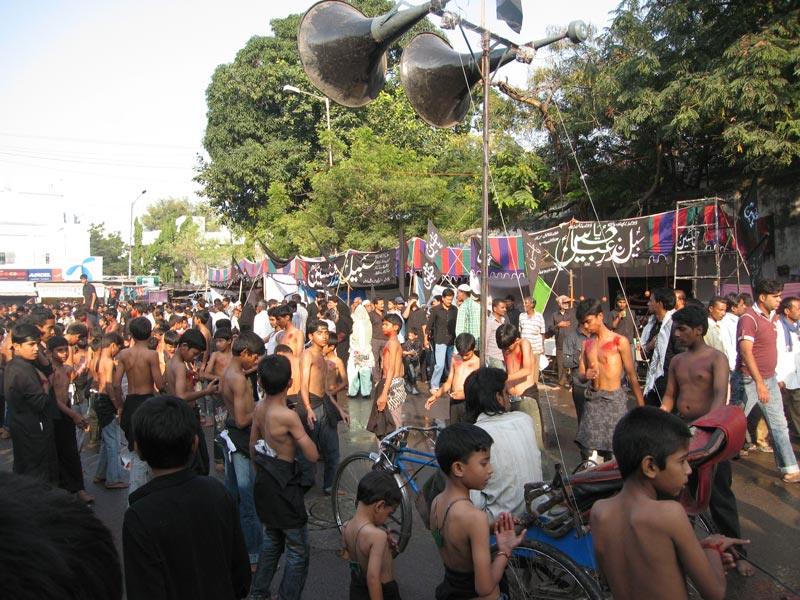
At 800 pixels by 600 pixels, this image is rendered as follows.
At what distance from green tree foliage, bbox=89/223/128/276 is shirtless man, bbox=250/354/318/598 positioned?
82.6 meters

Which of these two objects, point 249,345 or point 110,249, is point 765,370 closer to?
point 249,345

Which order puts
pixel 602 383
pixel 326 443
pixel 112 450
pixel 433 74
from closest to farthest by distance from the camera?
1. pixel 433 74
2. pixel 602 383
3. pixel 326 443
4. pixel 112 450

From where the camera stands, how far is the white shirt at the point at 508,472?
11.1 feet

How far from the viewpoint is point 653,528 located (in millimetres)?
2059

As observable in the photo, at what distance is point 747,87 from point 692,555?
11.1 m

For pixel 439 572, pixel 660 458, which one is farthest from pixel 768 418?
pixel 660 458

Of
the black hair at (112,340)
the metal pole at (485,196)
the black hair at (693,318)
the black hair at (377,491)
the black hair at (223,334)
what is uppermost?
the metal pole at (485,196)

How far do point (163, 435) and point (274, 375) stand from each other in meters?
1.53

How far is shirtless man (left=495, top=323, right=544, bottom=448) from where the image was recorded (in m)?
5.76

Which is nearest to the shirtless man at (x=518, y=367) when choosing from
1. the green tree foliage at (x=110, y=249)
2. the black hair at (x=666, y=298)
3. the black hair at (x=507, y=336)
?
the black hair at (x=507, y=336)

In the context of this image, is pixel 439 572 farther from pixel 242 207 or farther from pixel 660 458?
pixel 242 207

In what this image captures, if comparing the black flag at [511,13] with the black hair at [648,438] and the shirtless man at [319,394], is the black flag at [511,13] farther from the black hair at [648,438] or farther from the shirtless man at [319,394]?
the black hair at [648,438]

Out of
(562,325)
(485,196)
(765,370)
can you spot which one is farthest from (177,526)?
(562,325)

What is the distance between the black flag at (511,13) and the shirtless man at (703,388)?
8.04 ft
